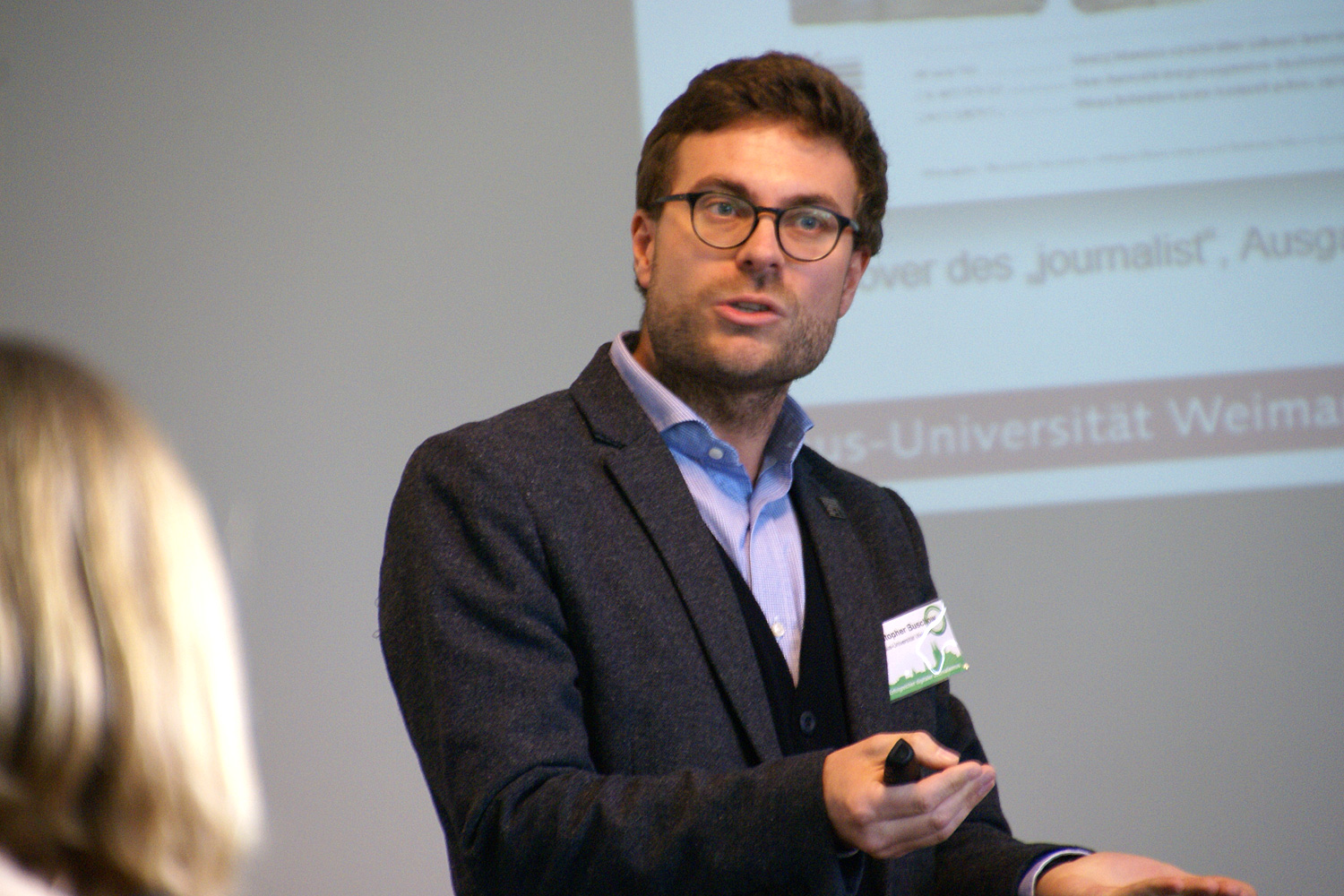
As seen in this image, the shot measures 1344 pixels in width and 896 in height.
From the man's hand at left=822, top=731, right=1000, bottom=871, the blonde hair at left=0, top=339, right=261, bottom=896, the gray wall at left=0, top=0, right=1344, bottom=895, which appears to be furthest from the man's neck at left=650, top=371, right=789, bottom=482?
the gray wall at left=0, top=0, right=1344, bottom=895

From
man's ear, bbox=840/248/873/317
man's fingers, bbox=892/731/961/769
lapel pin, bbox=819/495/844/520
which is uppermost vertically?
man's ear, bbox=840/248/873/317

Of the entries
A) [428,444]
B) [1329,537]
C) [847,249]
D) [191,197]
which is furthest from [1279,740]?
[191,197]

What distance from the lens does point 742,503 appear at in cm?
184

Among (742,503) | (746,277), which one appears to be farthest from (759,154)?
(742,503)

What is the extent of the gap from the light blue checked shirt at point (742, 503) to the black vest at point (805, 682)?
0.07ft

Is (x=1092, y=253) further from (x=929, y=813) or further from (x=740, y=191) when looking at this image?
(x=929, y=813)

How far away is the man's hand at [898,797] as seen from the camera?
128 cm

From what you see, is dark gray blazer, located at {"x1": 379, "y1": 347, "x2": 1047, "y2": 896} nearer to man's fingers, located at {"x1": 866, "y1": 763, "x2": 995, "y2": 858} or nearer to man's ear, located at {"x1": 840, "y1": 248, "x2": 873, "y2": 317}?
man's fingers, located at {"x1": 866, "y1": 763, "x2": 995, "y2": 858}

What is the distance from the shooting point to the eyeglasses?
6.04ft

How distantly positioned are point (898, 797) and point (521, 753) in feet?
1.43

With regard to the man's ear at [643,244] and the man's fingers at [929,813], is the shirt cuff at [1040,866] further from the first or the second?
the man's ear at [643,244]

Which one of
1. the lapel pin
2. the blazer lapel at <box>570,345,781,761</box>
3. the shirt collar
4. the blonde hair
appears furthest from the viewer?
the lapel pin

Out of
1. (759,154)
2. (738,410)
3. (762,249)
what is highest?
(759,154)

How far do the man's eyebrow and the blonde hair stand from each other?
1103 millimetres
